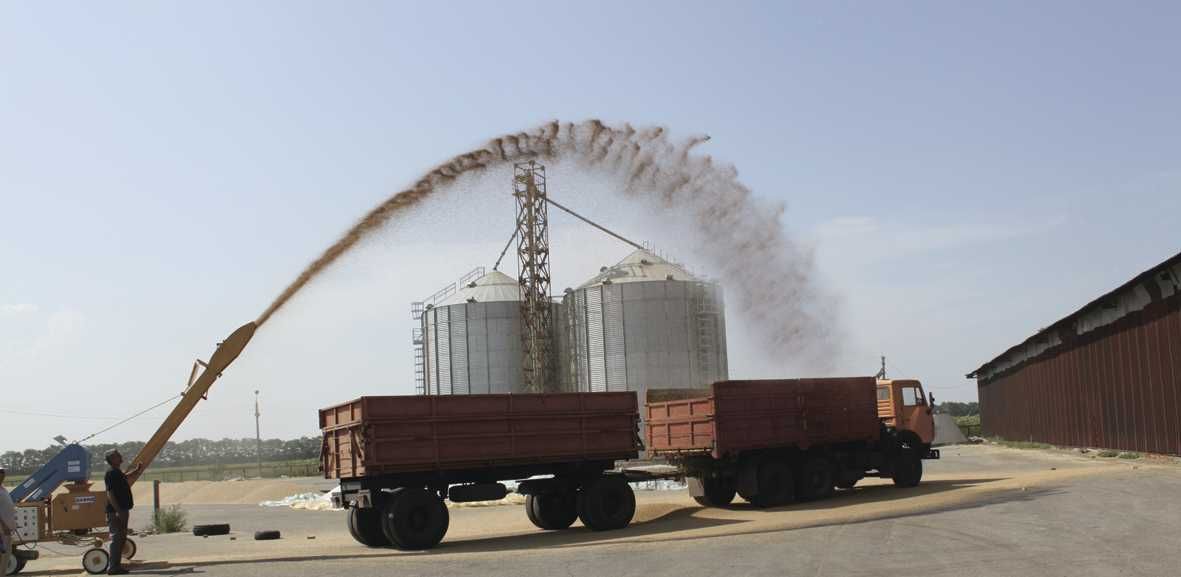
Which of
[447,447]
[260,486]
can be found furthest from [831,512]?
[260,486]

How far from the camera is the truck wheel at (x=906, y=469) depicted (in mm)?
30312

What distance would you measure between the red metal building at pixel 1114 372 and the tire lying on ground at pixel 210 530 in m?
27.2

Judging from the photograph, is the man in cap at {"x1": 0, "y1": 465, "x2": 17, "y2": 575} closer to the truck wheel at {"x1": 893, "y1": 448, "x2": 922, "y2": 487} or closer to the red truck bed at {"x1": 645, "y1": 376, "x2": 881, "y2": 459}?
the red truck bed at {"x1": 645, "y1": 376, "x2": 881, "y2": 459}

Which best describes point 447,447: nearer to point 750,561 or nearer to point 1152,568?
point 750,561

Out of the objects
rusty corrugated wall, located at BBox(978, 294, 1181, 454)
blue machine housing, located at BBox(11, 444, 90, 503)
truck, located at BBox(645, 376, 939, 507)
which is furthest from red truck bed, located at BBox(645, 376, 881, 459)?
blue machine housing, located at BBox(11, 444, 90, 503)

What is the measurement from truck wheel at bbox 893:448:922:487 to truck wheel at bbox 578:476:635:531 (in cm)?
958

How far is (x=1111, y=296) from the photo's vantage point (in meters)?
38.8

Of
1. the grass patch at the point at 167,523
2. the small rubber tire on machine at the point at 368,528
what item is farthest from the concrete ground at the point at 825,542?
the grass patch at the point at 167,523

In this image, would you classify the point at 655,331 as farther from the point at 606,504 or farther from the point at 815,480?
the point at 606,504

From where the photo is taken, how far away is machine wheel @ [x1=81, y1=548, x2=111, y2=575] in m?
18.8

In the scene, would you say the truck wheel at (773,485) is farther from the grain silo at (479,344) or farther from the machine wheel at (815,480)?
the grain silo at (479,344)

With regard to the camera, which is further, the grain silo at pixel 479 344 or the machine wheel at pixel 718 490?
the grain silo at pixel 479 344

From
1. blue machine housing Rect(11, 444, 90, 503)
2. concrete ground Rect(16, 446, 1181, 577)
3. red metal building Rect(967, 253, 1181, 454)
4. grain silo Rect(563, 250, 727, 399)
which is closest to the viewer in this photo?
concrete ground Rect(16, 446, 1181, 577)

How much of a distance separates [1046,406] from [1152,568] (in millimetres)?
43633
